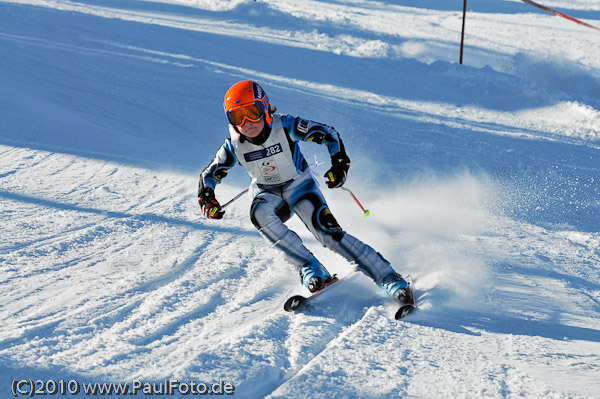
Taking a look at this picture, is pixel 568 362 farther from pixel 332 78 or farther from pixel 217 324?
pixel 332 78

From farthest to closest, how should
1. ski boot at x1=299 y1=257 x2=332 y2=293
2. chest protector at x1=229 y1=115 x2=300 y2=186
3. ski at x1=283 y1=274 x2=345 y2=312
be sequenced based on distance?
chest protector at x1=229 y1=115 x2=300 y2=186
ski boot at x1=299 y1=257 x2=332 y2=293
ski at x1=283 y1=274 x2=345 y2=312

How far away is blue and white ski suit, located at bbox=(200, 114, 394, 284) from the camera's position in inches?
167

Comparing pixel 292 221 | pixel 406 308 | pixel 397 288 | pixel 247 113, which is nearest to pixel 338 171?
pixel 247 113

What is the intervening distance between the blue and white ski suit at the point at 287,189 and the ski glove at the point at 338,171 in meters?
0.09

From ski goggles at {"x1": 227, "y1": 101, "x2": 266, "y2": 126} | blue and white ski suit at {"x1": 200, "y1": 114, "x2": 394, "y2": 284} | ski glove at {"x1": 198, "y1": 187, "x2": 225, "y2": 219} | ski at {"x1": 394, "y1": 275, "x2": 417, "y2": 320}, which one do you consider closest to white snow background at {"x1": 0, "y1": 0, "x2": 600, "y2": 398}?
ski at {"x1": 394, "y1": 275, "x2": 417, "y2": 320}

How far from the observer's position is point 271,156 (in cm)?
447

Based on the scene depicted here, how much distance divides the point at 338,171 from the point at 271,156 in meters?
0.53

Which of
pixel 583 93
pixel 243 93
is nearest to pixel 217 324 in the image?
pixel 243 93

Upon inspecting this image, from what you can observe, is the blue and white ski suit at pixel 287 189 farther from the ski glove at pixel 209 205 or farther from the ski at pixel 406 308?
the ski at pixel 406 308

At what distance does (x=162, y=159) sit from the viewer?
7332mm

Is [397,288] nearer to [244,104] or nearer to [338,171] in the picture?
[338,171]

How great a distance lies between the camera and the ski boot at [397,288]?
3930 millimetres

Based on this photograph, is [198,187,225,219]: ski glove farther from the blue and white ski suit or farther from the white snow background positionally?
the white snow background

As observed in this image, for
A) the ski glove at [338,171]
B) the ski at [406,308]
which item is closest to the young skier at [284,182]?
the ski glove at [338,171]
